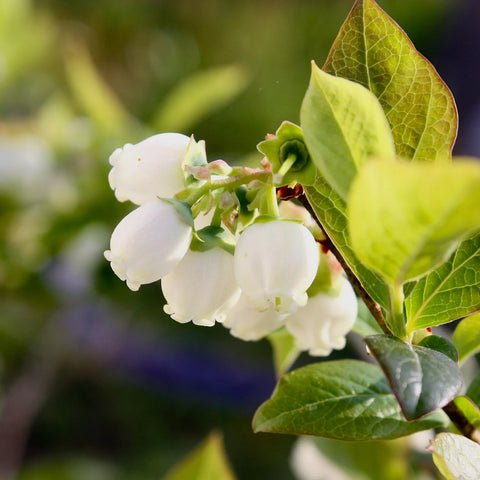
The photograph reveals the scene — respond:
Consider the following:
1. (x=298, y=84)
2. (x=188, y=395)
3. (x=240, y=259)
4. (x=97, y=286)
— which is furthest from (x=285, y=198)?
(x=298, y=84)

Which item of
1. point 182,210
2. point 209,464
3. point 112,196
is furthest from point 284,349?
point 112,196

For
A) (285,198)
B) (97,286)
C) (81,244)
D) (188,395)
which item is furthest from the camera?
(188,395)

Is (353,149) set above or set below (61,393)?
above

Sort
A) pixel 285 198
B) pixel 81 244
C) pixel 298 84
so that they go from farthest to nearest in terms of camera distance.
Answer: pixel 298 84, pixel 81 244, pixel 285 198

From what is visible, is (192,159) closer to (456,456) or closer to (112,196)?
(456,456)

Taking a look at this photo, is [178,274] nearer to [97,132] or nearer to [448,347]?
[448,347]

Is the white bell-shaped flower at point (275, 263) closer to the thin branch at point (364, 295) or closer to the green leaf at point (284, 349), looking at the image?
the thin branch at point (364, 295)

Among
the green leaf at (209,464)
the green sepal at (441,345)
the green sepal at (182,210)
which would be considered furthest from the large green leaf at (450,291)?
the green leaf at (209,464)
